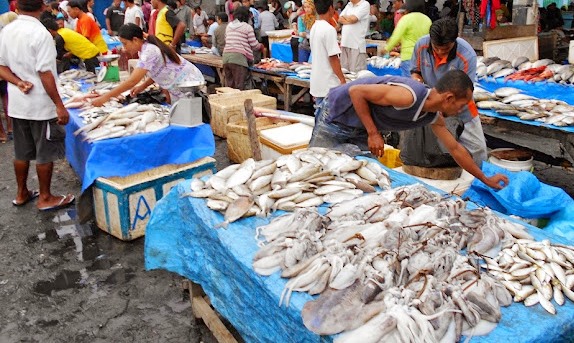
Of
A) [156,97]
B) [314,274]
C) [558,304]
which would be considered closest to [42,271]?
[156,97]

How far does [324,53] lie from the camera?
6.12 meters

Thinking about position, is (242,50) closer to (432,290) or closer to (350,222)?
(350,222)

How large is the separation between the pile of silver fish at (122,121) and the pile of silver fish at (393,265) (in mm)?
2599

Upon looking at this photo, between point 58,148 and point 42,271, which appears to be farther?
point 58,148

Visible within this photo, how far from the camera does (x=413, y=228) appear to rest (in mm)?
2561

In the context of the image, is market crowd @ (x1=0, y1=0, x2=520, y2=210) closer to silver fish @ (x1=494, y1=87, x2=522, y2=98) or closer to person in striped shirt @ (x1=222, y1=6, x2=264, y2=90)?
person in striped shirt @ (x1=222, y1=6, x2=264, y2=90)

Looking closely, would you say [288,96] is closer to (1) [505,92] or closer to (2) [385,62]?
(2) [385,62]

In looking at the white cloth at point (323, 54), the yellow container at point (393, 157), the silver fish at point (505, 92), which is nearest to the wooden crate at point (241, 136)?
the white cloth at point (323, 54)

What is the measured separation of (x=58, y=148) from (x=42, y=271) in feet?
4.81

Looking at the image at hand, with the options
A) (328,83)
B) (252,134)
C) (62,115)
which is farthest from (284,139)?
(62,115)

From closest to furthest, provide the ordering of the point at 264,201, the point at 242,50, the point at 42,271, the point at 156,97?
1. the point at 264,201
2. the point at 42,271
3. the point at 156,97
4. the point at 242,50

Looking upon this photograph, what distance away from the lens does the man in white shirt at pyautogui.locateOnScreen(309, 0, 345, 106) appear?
598 cm

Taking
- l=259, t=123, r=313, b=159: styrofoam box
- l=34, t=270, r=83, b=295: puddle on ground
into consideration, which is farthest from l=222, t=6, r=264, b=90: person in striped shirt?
l=34, t=270, r=83, b=295: puddle on ground

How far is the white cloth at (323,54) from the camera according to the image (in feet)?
19.5
